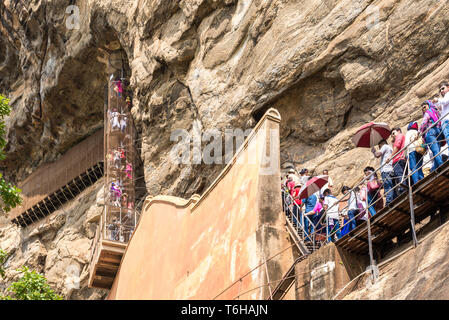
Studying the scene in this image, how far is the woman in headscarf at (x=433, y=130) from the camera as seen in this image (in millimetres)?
11184

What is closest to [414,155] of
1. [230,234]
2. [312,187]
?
[312,187]

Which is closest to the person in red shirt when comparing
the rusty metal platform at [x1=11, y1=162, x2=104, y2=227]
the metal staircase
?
the metal staircase

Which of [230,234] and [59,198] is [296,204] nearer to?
[230,234]

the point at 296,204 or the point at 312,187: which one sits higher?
the point at 312,187

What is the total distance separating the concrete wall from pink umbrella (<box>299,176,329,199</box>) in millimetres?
495

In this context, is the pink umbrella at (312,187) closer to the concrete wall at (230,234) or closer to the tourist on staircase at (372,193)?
the concrete wall at (230,234)

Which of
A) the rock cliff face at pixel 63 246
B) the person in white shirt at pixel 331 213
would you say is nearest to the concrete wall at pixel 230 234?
the person in white shirt at pixel 331 213

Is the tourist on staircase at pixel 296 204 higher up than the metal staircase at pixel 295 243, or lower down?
higher up

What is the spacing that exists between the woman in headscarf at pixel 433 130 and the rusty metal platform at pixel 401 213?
37cm

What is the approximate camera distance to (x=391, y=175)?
12070 millimetres

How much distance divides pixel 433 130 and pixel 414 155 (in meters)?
0.50

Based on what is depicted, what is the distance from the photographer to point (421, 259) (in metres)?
9.92

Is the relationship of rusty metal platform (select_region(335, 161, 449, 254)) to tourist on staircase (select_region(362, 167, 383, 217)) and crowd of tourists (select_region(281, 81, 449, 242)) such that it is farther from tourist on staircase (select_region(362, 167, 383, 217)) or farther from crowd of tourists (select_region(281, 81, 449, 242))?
tourist on staircase (select_region(362, 167, 383, 217))

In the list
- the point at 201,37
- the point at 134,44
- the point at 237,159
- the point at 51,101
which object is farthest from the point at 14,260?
the point at 237,159
